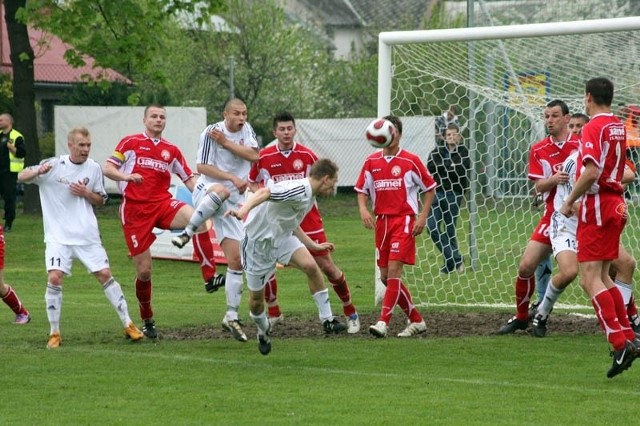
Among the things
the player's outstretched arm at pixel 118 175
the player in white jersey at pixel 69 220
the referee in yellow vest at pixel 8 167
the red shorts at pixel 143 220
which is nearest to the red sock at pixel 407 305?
the red shorts at pixel 143 220

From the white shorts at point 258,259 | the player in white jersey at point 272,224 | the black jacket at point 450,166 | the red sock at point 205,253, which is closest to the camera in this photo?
the player in white jersey at point 272,224

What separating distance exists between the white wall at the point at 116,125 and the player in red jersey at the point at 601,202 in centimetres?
2198

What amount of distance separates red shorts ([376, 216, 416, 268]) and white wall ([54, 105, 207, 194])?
1907 cm

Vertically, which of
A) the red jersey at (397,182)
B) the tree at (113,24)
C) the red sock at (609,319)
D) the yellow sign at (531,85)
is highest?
the tree at (113,24)

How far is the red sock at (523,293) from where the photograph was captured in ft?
39.8

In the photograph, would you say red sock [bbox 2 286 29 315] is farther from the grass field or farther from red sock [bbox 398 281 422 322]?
red sock [bbox 398 281 422 322]

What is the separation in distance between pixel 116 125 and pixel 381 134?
20.4 metres

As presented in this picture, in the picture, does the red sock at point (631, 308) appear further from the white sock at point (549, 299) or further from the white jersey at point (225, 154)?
the white jersey at point (225, 154)

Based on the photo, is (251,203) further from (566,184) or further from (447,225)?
(447,225)

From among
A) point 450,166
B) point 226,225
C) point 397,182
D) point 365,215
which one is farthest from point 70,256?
point 450,166

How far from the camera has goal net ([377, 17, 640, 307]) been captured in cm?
1509

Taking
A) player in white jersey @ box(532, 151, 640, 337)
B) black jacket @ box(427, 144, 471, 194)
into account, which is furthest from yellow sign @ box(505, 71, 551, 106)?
player in white jersey @ box(532, 151, 640, 337)

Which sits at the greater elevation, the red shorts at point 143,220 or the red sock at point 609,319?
the red shorts at point 143,220

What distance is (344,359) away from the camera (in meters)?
10.7
